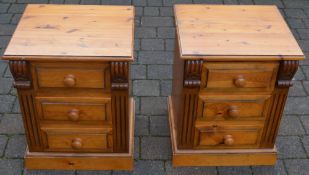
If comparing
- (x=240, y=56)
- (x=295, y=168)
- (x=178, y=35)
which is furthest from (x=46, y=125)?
(x=295, y=168)

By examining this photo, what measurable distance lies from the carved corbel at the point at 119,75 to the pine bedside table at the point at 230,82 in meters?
0.36

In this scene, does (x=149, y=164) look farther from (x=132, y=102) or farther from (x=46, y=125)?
(x=46, y=125)

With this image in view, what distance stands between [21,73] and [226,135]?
144cm

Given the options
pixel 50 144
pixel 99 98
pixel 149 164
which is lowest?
pixel 149 164

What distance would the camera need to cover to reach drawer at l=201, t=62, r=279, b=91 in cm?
265

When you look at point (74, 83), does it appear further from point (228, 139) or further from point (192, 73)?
point (228, 139)

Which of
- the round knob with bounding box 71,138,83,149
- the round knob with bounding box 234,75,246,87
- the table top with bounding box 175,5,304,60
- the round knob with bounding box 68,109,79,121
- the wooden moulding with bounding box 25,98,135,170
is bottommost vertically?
the wooden moulding with bounding box 25,98,135,170

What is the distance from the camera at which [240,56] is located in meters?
2.59

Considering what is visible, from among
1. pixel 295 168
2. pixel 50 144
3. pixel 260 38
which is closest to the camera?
pixel 260 38

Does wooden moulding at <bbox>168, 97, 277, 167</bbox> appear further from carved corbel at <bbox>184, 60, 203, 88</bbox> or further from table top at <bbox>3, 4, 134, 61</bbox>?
table top at <bbox>3, 4, 134, 61</bbox>

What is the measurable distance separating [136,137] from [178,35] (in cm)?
103

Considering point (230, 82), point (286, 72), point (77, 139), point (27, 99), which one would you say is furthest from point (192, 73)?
point (27, 99)

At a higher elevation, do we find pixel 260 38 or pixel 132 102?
pixel 260 38

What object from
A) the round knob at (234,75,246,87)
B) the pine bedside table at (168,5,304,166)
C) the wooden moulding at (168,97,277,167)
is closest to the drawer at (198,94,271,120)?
the pine bedside table at (168,5,304,166)
